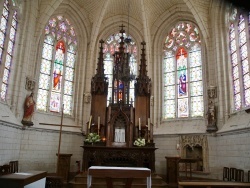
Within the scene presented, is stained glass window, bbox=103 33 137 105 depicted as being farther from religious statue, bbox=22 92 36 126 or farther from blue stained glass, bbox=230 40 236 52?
blue stained glass, bbox=230 40 236 52

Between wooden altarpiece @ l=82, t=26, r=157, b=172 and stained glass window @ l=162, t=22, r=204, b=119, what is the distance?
2.59m

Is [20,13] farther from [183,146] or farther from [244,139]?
[244,139]

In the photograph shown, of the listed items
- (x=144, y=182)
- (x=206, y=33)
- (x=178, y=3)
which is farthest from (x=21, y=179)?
(x=178, y=3)

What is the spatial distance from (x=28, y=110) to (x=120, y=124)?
464cm

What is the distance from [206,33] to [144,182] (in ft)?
29.3

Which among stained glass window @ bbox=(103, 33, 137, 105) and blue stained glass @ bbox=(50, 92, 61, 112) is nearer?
blue stained glass @ bbox=(50, 92, 61, 112)

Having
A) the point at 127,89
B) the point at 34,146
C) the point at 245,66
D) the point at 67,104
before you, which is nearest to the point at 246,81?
the point at 245,66

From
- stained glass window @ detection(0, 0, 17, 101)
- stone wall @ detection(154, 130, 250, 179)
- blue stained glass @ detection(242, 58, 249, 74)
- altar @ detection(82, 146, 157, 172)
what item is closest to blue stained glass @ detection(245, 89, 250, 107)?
blue stained glass @ detection(242, 58, 249, 74)

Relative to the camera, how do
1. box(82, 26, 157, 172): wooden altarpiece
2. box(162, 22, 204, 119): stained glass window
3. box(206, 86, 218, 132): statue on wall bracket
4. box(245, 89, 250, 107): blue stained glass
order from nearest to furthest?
box(245, 89, 250, 107): blue stained glass
box(82, 26, 157, 172): wooden altarpiece
box(206, 86, 218, 132): statue on wall bracket
box(162, 22, 204, 119): stained glass window

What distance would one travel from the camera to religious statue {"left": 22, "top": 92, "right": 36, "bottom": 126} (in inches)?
476

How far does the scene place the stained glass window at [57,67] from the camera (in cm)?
1437

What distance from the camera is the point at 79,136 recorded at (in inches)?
580

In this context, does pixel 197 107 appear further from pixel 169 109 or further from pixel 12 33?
pixel 12 33

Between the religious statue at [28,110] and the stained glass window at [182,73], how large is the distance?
7.80m
